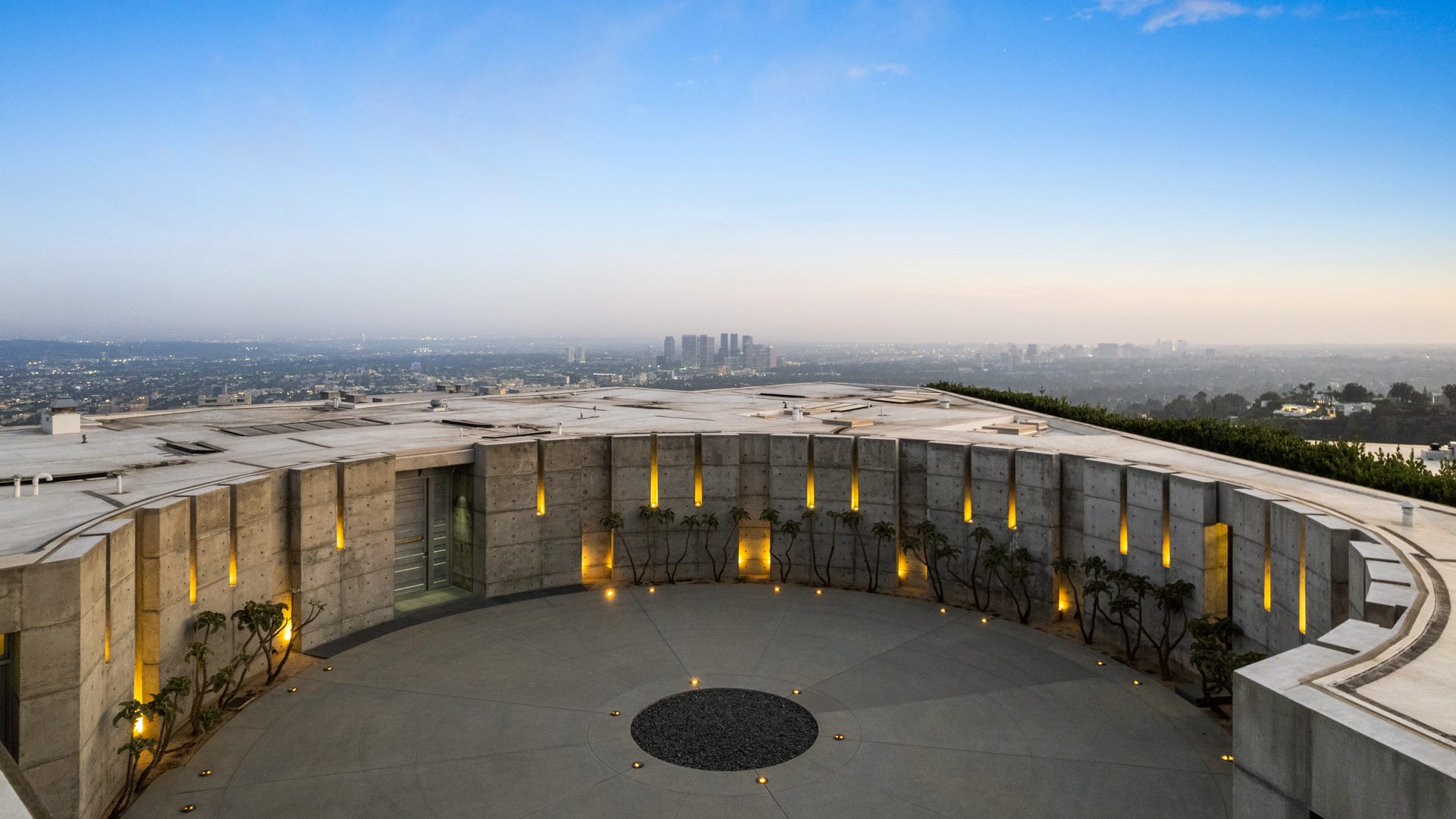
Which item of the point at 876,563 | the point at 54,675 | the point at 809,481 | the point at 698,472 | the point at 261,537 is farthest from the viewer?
the point at 698,472

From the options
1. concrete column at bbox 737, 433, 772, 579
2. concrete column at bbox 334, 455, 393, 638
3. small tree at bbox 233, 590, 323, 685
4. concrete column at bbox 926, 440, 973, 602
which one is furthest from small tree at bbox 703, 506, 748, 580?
small tree at bbox 233, 590, 323, 685

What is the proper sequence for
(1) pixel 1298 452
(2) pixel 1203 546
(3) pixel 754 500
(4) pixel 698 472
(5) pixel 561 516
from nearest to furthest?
1. (2) pixel 1203 546
2. (1) pixel 1298 452
3. (5) pixel 561 516
4. (4) pixel 698 472
5. (3) pixel 754 500

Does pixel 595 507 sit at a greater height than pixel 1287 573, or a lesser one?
lesser

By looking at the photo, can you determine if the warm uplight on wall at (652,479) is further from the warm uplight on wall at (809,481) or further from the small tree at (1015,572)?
the small tree at (1015,572)

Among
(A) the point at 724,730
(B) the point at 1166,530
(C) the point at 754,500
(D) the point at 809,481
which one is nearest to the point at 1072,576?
(B) the point at 1166,530

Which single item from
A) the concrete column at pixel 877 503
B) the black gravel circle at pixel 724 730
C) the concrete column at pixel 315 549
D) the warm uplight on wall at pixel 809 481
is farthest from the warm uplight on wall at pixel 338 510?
the concrete column at pixel 877 503

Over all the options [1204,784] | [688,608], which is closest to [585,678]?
[688,608]

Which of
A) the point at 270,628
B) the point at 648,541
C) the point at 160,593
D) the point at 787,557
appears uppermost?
the point at 160,593

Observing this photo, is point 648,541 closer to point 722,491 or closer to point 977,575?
point 722,491
